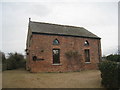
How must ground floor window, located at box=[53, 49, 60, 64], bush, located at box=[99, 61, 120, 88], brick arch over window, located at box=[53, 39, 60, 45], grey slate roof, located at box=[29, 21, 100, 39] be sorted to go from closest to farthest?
bush, located at box=[99, 61, 120, 88] → grey slate roof, located at box=[29, 21, 100, 39] → ground floor window, located at box=[53, 49, 60, 64] → brick arch over window, located at box=[53, 39, 60, 45]

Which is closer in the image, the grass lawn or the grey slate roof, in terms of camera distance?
the grass lawn

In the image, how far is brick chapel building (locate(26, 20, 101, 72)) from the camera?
14398 millimetres

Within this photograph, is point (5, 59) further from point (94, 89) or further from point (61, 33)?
point (94, 89)

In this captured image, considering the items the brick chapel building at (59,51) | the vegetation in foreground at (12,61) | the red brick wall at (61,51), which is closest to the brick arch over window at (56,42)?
the brick chapel building at (59,51)

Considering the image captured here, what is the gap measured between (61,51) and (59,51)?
0.30 meters

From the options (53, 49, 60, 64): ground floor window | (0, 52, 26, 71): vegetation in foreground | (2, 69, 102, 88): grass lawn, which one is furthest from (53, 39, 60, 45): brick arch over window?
(0, 52, 26, 71): vegetation in foreground

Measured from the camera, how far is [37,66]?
14141 mm

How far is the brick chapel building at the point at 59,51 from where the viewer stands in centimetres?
1440

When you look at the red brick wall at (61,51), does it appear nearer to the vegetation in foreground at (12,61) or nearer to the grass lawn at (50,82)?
the grass lawn at (50,82)

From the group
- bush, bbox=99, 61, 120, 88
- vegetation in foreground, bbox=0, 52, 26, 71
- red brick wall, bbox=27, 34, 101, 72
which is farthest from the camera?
vegetation in foreground, bbox=0, 52, 26, 71

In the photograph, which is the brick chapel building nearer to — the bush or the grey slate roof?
the grey slate roof

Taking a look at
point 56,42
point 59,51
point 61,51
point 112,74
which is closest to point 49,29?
point 56,42

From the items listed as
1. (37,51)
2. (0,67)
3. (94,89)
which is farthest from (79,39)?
(0,67)

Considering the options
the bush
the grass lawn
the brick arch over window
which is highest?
the brick arch over window
